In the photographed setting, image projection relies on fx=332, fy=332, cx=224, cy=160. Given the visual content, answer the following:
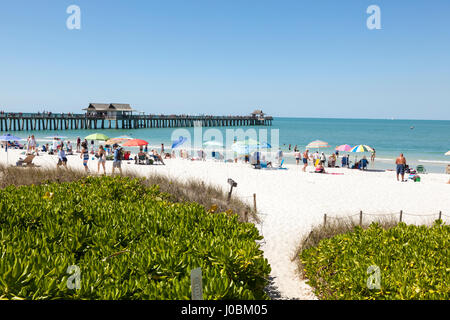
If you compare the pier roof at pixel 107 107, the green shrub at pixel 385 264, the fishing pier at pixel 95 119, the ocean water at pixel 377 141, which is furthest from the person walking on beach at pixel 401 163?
the pier roof at pixel 107 107

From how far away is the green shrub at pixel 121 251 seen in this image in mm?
2920

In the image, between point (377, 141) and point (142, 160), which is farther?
point (377, 141)

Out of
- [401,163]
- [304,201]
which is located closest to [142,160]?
[304,201]

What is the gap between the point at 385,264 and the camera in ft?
14.6

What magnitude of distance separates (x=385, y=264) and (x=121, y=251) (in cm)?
343

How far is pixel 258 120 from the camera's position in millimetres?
97500

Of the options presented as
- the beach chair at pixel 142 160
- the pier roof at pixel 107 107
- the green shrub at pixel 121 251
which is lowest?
the beach chair at pixel 142 160

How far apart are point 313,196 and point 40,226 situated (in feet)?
34.9

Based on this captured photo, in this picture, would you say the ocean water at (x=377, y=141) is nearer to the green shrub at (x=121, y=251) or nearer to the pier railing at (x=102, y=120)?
the pier railing at (x=102, y=120)

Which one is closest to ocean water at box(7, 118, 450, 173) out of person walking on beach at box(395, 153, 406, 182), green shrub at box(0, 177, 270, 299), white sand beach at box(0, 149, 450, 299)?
person walking on beach at box(395, 153, 406, 182)

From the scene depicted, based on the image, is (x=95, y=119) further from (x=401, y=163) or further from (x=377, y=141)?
(x=401, y=163)

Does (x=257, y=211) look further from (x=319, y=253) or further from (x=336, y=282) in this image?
(x=336, y=282)

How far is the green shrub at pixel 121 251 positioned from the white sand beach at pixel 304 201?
238cm
